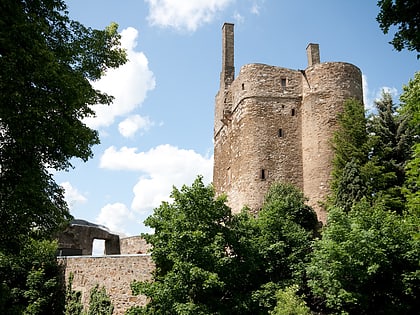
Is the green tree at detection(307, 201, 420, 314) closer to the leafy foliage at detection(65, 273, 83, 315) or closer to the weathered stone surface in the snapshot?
the leafy foliage at detection(65, 273, 83, 315)

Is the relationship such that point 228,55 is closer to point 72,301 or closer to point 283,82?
point 283,82

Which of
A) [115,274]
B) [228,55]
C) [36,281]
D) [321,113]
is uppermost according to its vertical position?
[228,55]

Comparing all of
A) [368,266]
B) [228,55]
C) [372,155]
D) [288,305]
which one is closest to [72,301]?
[288,305]

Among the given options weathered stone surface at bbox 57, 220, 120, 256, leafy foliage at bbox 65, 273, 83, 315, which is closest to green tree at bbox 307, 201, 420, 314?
leafy foliage at bbox 65, 273, 83, 315

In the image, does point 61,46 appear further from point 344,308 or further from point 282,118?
point 282,118

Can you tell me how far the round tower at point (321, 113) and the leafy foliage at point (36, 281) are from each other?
1296 centimetres

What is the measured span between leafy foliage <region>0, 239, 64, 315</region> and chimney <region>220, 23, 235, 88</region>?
15229 mm

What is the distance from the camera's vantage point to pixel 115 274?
835 inches

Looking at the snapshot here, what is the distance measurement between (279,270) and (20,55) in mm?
13297

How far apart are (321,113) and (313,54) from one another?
5.05m

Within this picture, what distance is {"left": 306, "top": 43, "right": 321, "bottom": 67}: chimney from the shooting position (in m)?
29.3

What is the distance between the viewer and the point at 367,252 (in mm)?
16484

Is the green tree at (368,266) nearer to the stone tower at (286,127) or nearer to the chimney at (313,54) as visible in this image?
the stone tower at (286,127)

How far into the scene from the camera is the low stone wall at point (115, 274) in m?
20.6
